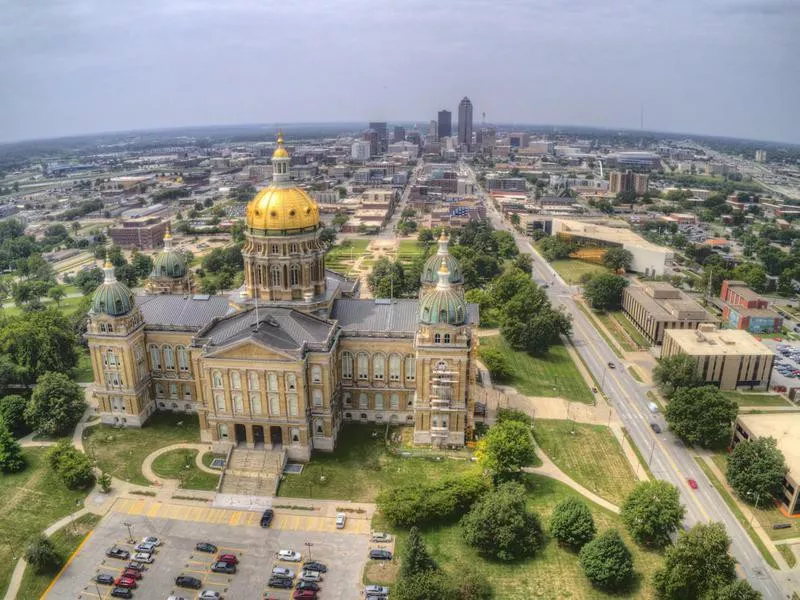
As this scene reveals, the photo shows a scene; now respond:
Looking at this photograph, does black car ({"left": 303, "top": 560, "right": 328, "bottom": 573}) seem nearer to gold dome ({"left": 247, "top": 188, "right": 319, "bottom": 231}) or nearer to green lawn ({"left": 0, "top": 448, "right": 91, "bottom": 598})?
green lawn ({"left": 0, "top": 448, "right": 91, "bottom": 598})

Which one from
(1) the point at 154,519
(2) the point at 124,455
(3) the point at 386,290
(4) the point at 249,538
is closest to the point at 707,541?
(4) the point at 249,538

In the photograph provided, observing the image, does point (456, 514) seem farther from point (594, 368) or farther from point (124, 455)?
point (594, 368)

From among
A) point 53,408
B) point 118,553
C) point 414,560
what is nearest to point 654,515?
point 414,560

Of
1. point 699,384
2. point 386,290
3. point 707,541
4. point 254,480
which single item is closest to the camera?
point 707,541

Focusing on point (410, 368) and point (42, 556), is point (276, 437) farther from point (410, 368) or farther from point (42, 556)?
point (42, 556)

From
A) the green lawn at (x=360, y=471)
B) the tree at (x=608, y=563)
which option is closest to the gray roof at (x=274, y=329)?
the green lawn at (x=360, y=471)
